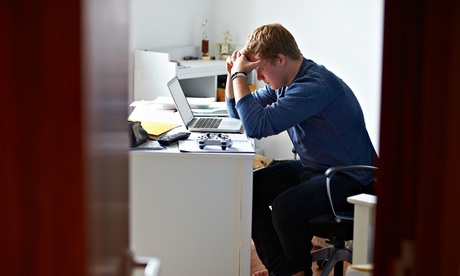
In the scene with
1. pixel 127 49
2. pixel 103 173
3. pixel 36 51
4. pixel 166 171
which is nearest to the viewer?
pixel 36 51

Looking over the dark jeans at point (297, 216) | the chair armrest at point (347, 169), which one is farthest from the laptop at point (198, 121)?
the chair armrest at point (347, 169)

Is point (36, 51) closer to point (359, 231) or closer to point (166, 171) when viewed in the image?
point (359, 231)

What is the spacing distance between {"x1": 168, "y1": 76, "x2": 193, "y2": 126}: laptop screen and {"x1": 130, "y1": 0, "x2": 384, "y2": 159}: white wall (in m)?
1.01

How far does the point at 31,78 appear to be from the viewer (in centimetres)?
61

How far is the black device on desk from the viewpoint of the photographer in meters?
2.99

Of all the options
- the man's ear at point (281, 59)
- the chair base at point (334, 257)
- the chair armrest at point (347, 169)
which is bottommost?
the chair base at point (334, 257)

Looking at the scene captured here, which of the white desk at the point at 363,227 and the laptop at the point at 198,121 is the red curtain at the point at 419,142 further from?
the laptop at the point at 198,121

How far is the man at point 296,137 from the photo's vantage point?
2.82m

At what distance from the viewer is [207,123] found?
11.0 feet

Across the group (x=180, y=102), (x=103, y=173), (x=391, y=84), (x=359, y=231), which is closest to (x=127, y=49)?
(x=103, y=173)

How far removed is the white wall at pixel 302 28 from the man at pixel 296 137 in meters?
0.89

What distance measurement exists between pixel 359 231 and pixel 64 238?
2.06 metres

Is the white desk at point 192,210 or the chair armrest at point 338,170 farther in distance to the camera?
the white desk at point 192,210

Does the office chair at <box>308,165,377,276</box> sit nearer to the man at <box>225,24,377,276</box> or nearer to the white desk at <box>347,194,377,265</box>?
the man at <box>225,24,377,276</box>
